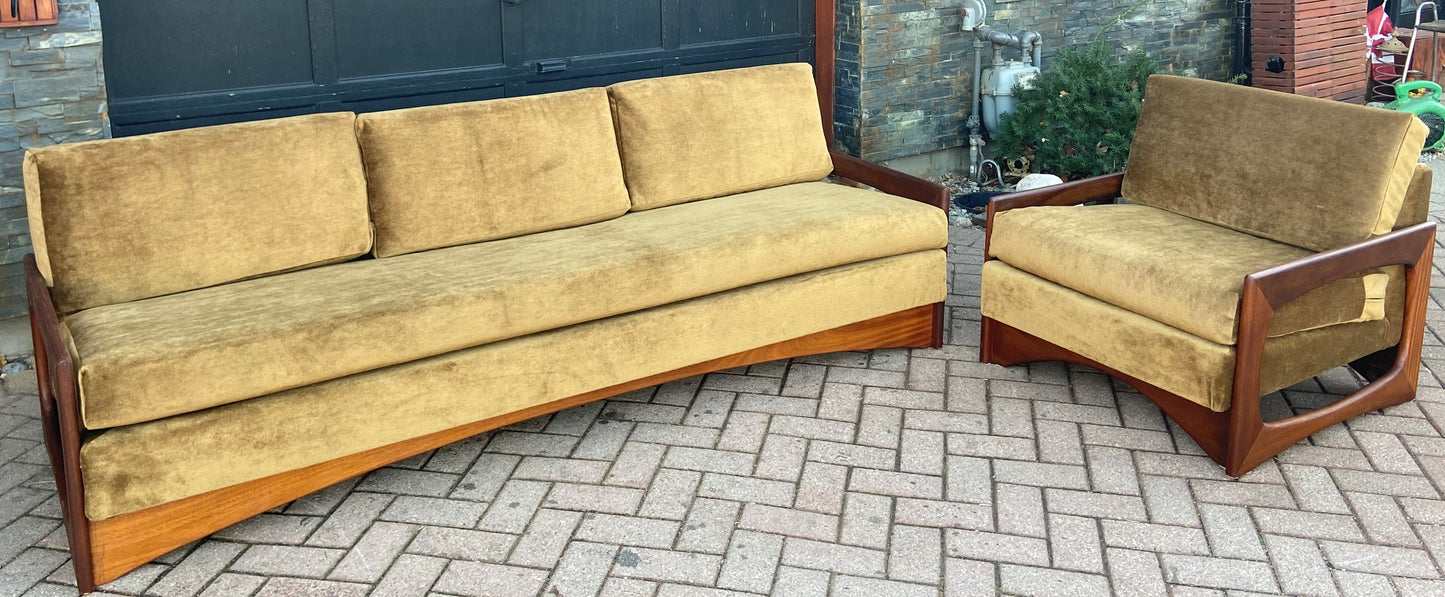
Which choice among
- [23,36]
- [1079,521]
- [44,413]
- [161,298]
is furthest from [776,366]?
[23,36]

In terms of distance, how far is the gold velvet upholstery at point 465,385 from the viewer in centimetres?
292

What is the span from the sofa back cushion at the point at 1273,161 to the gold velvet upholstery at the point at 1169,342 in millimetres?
262

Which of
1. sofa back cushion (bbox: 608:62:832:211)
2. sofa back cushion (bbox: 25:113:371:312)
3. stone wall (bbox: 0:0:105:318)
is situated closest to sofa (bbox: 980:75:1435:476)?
sofa back cushion (bbox: 608:62:832:211)

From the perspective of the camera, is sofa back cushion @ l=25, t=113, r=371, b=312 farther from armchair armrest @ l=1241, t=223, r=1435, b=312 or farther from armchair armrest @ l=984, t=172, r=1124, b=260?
armchair armrest @ l=1241, t=223, r=1435, b=312

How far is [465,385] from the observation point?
11.0ft

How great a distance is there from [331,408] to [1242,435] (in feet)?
7.66

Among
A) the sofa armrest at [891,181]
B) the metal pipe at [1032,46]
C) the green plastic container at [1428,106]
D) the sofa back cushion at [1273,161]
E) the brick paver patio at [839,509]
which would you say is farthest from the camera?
the green plastic container at [1428,106]

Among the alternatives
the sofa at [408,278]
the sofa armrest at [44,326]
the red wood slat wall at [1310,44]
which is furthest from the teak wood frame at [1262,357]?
the red wood slat wall at [1310,44]

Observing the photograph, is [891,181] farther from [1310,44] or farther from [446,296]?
[1310,44]

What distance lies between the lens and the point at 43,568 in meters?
3.00

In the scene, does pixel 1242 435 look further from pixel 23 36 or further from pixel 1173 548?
pixel 23 36

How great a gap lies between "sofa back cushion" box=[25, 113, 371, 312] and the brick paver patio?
626mm

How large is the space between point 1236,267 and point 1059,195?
33.0 inches

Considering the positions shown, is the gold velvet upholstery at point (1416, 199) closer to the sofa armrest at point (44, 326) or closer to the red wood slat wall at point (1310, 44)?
the sofa armrest at point (44, 326)
